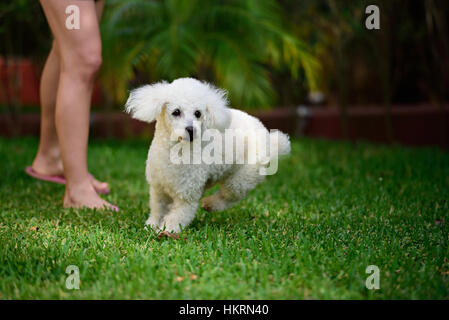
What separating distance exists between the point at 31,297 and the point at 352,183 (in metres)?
3.04

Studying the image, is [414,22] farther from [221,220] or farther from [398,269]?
[398,269]

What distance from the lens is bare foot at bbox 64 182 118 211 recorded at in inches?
140

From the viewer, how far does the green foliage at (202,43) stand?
6.85 metres

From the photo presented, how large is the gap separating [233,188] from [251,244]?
0.69 metres

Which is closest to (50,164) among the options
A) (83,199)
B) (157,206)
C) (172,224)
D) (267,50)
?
(83,199)

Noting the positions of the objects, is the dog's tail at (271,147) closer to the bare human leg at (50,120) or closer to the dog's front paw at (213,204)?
the dog's front paw at (213,204)

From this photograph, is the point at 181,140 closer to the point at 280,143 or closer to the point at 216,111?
the point at 216,111

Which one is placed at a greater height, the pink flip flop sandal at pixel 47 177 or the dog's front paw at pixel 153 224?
the pink flip flop sandal at pixel 47 177

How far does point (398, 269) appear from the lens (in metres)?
2.40

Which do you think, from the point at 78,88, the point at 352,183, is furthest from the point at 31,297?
the point at 352,183

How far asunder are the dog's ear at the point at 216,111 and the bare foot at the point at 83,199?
38.5 inches

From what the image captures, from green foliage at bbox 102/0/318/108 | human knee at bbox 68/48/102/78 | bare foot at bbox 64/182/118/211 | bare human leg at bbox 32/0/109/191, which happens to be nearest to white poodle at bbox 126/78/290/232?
bare foot at bbox 64/182/118/211

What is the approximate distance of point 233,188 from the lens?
3.36 metres

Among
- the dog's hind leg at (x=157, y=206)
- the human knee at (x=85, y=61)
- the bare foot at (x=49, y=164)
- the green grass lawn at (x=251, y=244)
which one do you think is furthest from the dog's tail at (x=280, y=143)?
the bare foot at (x=49, y=164)
